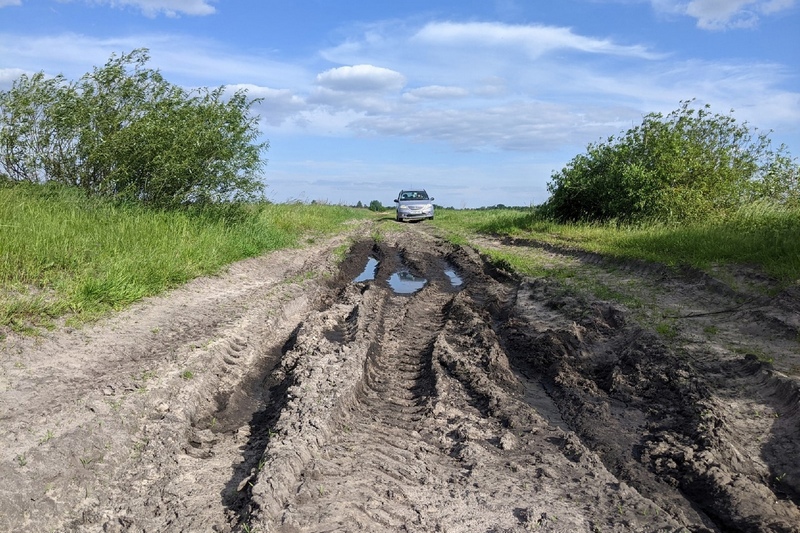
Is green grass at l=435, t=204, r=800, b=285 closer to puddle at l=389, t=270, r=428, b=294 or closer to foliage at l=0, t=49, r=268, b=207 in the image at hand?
puddle at l=389, t=270, r=428, b=294

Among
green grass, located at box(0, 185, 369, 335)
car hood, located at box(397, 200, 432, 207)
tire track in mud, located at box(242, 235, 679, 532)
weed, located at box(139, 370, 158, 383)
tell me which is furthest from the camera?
car hood, located at box(397, 200, 432, 207)

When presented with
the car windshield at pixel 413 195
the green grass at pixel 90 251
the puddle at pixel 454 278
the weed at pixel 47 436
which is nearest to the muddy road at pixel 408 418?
the weed at pixel 47 436

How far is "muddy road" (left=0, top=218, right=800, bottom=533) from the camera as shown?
3555 mm

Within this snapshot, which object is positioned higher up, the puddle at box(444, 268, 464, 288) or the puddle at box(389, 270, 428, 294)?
the puddle at box(444, 268, 464, 288)

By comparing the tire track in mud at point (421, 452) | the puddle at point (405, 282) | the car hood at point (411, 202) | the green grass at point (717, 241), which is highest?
the car hood at point (411, 202)

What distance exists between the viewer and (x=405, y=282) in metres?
12.8

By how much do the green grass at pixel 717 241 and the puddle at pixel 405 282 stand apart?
430 centimetres

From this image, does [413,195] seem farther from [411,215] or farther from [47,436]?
[47,436]

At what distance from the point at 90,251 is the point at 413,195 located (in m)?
27.0

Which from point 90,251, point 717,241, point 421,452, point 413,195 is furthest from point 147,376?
point 413,195

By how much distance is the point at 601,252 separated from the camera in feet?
45.1

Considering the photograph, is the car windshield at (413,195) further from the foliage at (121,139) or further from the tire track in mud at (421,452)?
the tire track in mud at (421,452)

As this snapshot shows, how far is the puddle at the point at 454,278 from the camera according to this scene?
41.2 feet

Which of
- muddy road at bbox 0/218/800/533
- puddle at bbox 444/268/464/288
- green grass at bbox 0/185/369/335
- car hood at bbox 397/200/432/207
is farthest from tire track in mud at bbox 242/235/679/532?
car hood at bbox 397/200/432/207
